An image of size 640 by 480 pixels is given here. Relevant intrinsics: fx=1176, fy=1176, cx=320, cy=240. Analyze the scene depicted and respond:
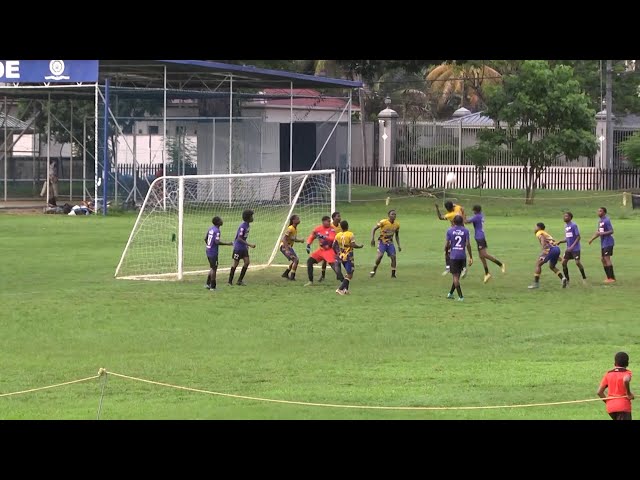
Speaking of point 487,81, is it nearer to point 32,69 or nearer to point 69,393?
point 32,69

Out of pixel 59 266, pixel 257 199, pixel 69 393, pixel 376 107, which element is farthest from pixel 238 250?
pixel 376 107

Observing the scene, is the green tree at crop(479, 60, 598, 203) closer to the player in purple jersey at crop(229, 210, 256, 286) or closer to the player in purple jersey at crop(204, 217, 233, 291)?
the player in purple jersey at crop(229, 210, 256, 286)

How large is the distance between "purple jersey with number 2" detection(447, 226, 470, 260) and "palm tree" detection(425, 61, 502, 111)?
52.5 metres

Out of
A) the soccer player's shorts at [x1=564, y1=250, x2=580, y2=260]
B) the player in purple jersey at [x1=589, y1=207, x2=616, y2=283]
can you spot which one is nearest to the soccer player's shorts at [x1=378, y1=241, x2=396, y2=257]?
the soccer player's shorts at [x1=564, y1=250, x2=580, y2=260]

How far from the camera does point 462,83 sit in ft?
266

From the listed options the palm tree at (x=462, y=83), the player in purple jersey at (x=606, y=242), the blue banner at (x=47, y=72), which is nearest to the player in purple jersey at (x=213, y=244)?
the player in purple jersey at (x=606, y=242)

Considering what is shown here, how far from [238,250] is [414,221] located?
19.6 meters

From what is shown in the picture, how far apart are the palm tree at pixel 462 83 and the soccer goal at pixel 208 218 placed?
3361cm

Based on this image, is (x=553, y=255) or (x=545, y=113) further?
(x=545, y=113)

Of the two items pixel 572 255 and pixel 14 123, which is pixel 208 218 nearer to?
pixel 572 255

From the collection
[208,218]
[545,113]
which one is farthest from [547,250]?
[545,113]

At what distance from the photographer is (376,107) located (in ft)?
255

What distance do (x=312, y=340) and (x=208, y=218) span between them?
22.0 meters

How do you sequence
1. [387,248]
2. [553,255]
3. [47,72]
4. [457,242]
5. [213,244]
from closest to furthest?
[457,242], [213,244], [553,255], [387,248], [47,72]
